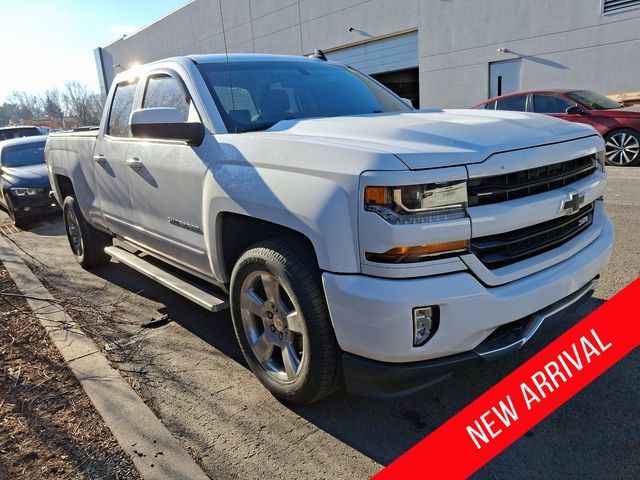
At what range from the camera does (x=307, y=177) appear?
7.86 ft

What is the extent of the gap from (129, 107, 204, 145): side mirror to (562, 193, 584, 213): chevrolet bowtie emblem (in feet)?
6.85

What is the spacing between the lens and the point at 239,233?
3.09 meters

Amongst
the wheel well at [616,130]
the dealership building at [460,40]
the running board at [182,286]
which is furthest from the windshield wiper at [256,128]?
the wheel well at [616,130]

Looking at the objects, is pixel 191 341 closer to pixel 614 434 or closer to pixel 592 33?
pixel 614 434

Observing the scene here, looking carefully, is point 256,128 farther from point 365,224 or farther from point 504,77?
point 504,77

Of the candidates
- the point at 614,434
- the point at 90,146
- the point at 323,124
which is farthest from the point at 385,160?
the point at 90,146

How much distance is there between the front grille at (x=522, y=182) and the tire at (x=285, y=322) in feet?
2.73

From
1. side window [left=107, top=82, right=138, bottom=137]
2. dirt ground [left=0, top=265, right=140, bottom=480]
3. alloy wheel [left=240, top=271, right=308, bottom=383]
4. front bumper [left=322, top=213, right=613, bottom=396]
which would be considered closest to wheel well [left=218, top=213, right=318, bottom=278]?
alloy wheel [left=240, top=271, right=308, bottom=383]

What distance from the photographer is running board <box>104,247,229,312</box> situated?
10.5ft

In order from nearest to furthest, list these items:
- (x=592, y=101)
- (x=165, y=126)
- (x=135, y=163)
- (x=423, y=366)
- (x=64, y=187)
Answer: (x=423, y=366), (x=165, y=126), (x=135, y=163), (x=64, y=187), (x=592, y=101)

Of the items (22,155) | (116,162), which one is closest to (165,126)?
(116,162)

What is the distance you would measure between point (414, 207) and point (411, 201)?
3 cm

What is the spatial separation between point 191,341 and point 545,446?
8.13 ft

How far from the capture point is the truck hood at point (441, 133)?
2189 mm
